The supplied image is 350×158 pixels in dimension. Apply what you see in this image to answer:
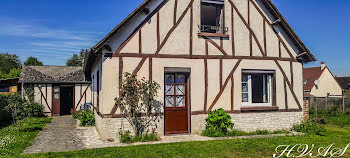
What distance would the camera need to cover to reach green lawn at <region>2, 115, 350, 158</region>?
646cm

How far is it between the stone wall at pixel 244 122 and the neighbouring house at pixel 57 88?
899 cm

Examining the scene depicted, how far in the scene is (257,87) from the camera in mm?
10359

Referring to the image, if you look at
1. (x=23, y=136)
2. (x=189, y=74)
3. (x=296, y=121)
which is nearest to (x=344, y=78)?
(x=296, y=121)

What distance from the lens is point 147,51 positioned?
339 inches

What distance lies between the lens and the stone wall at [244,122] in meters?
8.19

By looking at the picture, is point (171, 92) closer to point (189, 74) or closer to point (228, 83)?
point (189, 74)

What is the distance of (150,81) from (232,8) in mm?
4143

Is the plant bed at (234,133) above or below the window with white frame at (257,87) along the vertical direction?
below

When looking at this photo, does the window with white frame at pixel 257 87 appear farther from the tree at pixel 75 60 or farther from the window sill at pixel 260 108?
the tree at pixel 75 60

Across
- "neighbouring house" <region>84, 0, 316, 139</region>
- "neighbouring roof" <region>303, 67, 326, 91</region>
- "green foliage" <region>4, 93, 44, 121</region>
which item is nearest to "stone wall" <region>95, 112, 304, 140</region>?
"neighbouring house" <region>84, 0, 316, 139</region>

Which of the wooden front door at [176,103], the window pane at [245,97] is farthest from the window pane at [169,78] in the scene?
the window pane at [245,97]

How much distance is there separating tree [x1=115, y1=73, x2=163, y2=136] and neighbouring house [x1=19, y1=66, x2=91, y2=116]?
10312 millimetres

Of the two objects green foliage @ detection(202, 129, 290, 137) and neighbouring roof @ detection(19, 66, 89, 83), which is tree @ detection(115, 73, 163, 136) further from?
neighbouring roof @ detection(19, 66, 89, 83)

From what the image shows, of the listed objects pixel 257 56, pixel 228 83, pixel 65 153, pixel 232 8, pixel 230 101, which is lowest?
pixel 65 153
